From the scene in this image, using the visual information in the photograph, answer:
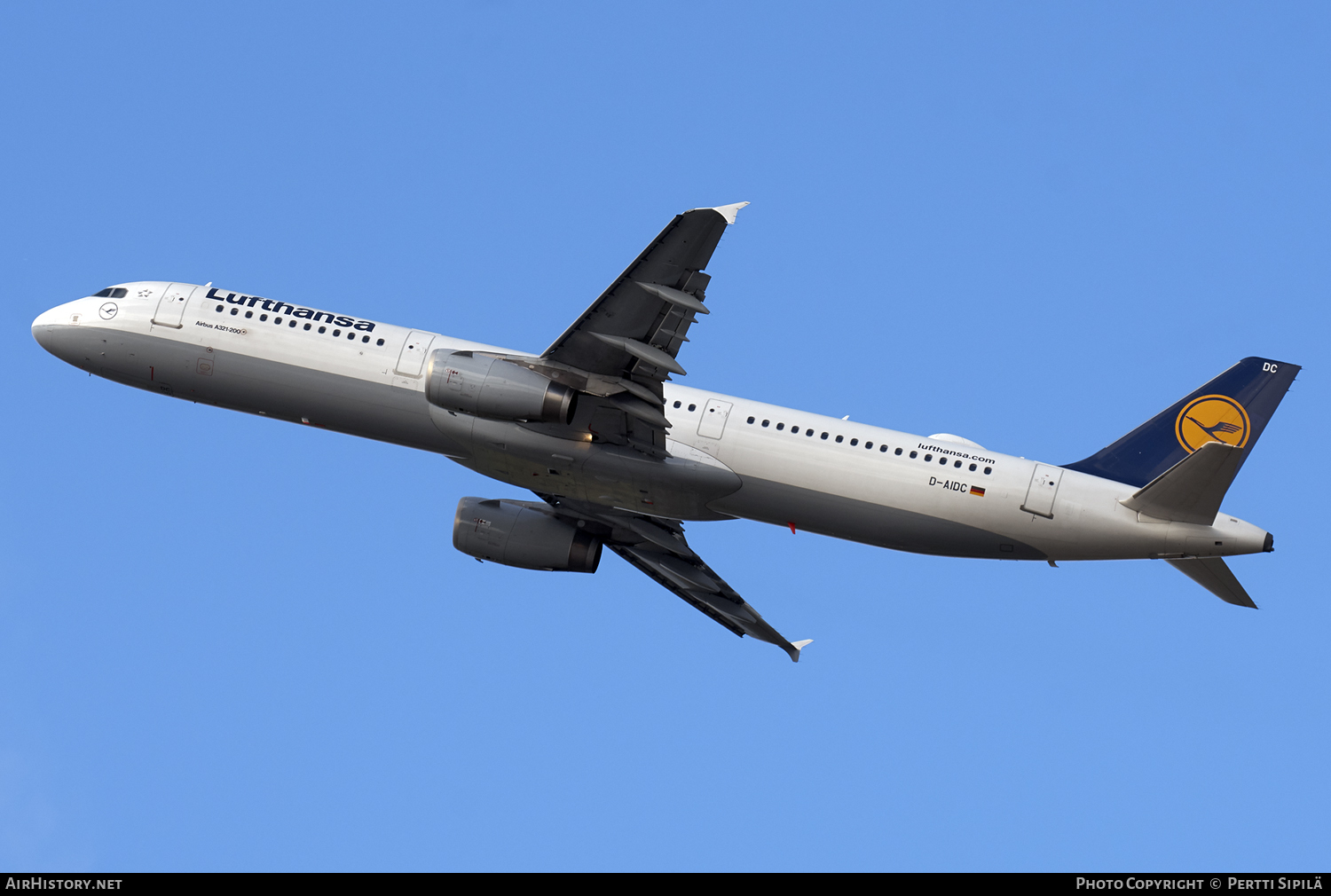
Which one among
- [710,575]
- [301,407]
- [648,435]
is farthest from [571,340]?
[710,575]

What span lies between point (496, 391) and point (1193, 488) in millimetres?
16696

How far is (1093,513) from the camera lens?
1276 inches

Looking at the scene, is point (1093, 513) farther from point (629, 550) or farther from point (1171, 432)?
point (629, 550)

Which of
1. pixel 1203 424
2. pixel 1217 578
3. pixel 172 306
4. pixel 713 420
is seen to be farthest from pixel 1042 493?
pixel 172 306

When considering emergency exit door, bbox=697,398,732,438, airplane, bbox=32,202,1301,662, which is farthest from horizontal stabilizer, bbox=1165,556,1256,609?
emergency exit door, bbox=697,398,732,438

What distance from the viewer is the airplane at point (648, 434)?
31.0 m

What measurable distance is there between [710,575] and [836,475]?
7957 millimetres

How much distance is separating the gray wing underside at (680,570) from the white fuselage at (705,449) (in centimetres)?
380

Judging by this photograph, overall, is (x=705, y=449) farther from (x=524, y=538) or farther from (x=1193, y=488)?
(x=1193, y=488)

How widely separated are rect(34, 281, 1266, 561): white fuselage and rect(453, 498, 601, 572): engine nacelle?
2.91 meters

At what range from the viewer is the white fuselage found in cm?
3278

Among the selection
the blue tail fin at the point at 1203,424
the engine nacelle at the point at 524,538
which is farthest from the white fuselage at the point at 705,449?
the engine nacelle at the point at 524,538

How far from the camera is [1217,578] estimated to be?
106 feet
